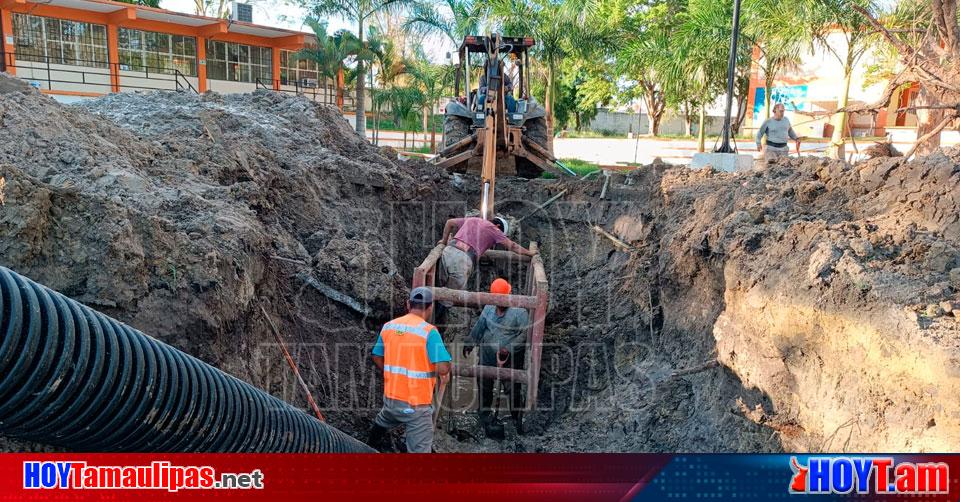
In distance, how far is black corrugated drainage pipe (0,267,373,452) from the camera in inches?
110

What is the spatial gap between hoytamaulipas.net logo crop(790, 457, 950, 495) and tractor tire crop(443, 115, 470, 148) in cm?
1019

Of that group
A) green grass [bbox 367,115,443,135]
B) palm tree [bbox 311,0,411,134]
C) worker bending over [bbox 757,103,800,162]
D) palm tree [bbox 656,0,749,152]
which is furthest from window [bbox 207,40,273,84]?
worker bending over [bbox 757,103,800,162]

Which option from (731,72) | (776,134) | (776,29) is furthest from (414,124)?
(776,134)

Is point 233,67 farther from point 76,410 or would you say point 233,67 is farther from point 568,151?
point 76,410

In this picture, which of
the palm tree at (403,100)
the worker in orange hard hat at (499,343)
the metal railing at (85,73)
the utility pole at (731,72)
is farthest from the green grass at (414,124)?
the worker in orange hard hat at (499,343)

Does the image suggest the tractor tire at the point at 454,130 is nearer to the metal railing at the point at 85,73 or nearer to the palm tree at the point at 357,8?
the palm tree at the point at 357,8

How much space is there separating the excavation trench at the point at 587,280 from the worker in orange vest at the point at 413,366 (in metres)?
1.03

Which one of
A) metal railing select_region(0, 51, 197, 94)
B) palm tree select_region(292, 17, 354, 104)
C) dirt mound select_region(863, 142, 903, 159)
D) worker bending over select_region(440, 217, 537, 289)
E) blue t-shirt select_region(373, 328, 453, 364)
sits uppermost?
palm tree select_region(292, 17, 354, 104)

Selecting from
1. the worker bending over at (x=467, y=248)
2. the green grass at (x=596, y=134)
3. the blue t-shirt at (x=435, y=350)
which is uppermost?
the green grass at (x=596, y=134)

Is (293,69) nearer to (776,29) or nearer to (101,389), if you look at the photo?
(776,29)

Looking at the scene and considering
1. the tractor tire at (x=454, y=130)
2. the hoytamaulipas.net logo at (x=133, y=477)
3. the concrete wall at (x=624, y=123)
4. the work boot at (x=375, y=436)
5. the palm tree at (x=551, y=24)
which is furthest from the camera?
the concrete wall at (x=624, y=123)

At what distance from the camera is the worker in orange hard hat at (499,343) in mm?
6516

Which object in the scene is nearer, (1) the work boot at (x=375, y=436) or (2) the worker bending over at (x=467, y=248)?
(1) the work boot at (x=375, y=436)

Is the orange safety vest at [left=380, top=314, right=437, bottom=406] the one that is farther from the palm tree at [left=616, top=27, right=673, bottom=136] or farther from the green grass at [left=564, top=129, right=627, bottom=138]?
the green grass at [left=564, top=129, right=627, bottom=138]
